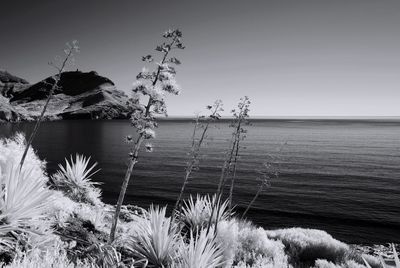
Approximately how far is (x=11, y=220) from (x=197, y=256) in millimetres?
2991

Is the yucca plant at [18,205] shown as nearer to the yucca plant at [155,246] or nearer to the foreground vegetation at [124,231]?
the foreground vegetation at [124,231]

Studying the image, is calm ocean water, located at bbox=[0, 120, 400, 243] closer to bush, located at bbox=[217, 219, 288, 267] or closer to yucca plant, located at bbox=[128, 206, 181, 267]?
bush, located at bbox=[217, 219, 288, 267]

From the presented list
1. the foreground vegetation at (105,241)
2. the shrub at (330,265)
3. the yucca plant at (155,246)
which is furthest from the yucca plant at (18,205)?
the shrub at (330,265)

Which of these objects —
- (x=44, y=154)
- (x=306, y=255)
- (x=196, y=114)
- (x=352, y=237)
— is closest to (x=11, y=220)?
(x=196, y=114)

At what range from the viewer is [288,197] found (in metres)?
25.2

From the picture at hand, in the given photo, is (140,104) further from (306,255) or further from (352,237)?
(352,237)

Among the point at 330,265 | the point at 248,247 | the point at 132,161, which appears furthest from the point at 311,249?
the point at 132,161

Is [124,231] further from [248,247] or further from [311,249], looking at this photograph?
[311,249]

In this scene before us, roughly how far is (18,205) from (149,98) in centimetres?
274

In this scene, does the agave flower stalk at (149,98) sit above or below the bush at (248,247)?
above

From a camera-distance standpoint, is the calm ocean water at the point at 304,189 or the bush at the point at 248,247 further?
the calm ocean water at the point at 304,189

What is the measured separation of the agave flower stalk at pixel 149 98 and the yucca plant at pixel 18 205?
1.32 meters

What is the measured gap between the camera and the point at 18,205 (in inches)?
193

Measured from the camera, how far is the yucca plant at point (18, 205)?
4.68m
